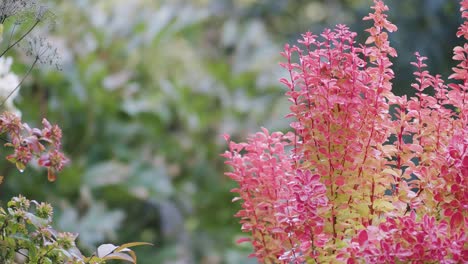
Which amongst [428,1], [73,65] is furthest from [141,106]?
[428,1]

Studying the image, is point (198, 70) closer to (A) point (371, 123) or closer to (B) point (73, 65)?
(B) point (73, 65)

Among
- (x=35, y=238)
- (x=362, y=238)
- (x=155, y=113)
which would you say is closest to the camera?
(x=362, y=238)

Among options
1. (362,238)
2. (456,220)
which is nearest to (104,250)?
(362,238)

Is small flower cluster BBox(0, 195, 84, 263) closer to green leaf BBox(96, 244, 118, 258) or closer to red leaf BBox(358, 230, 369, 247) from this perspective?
green leaf BBox(96, 244, 118, 258)

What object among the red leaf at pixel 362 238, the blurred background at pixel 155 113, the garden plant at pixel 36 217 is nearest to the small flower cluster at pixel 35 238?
the garden plant at pixel 36 217

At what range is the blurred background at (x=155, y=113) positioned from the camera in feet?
14.1

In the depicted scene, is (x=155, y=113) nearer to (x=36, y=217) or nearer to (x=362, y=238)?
(x=36, y=217)

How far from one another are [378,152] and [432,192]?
5.1 inches

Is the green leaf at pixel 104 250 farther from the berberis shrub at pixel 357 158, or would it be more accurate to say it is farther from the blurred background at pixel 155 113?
the blurred background at pixel 155 113

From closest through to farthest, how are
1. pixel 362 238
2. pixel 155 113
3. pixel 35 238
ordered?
pixel 362 238
pixel 35 238
pixel 155 113

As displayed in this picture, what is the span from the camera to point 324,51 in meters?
→ 1.43

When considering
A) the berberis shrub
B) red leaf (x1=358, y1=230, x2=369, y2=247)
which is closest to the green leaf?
the berberis shrub

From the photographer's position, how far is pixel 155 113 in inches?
197

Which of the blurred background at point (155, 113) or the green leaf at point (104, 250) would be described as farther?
the blurred background at point (155, 113)
